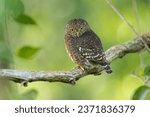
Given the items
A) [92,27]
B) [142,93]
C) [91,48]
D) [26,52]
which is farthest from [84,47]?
[92,27]

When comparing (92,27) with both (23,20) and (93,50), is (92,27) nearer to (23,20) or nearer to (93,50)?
(93,50)

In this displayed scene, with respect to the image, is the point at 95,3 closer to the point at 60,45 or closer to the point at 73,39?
the point at 60,45

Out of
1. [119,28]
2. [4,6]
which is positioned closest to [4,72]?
[4,6]

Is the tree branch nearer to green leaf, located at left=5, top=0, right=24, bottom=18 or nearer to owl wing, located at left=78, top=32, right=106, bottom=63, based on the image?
owl wing, located at left=78, top=32, right=106, bottom=63

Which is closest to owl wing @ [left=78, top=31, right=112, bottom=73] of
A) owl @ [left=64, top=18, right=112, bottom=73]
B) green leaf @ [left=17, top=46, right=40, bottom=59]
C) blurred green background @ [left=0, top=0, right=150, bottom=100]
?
owl @ [left=64, top=18, right=112, bottom=73]

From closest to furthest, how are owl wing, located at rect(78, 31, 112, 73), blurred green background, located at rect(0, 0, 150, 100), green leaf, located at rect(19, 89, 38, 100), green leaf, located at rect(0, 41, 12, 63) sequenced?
green leaf, located at rect(0, 41, 12, 63) < green leaf, located at rect(19, 89, 38, 100) < owl wing, located at rect(78, 31, 112, 73) < blurred green background, located at rect(0, 0, 150, 100)

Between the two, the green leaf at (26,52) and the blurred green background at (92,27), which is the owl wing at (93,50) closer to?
the green leaf at (26,52)

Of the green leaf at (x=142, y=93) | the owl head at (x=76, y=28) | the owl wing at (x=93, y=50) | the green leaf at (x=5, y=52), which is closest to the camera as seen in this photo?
the green leaf at (x=5, y=52)

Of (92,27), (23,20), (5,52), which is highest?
(92,27)

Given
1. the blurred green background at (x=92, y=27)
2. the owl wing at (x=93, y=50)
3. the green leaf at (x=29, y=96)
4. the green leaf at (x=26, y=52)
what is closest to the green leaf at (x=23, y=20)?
the green leaf at (x=26, y=52)
